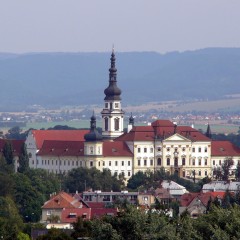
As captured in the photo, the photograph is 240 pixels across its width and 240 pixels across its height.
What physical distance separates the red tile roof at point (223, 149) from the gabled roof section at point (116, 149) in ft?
18.1

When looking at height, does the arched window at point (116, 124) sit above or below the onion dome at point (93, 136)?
above

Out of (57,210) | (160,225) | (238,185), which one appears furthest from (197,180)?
(160,225)

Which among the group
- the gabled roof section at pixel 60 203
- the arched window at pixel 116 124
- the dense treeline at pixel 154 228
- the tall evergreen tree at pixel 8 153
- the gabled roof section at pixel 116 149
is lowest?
the dense treeline at pixel 154 228

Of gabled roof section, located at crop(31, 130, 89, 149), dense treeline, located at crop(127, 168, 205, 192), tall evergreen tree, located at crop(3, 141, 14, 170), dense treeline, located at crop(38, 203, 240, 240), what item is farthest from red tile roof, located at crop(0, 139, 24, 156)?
dense treeline, located at crop(38, 203, 240, 240)

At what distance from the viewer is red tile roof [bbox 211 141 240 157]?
113 m

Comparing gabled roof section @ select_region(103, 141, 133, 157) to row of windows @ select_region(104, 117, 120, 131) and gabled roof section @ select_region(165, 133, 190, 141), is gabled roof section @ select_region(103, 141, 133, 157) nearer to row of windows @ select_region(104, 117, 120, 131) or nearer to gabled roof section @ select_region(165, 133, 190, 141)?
gabled roof section @ select_region(165, 133, 190, 141)

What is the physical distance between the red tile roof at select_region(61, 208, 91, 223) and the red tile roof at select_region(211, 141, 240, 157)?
1702 inches

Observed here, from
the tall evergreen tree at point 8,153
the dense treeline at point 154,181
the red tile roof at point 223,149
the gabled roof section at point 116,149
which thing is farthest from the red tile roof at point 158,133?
the tall evergreen tree at point 8,153

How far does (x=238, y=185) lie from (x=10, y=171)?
1145 centimetres

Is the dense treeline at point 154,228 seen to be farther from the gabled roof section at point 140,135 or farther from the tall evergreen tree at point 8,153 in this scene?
the gabled roof section at point 140,135

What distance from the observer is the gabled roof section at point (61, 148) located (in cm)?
11056

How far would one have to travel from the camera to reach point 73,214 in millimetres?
68938

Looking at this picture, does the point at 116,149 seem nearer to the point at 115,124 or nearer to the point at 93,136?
the point at 93,136

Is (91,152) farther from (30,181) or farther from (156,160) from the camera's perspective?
(30,181)
